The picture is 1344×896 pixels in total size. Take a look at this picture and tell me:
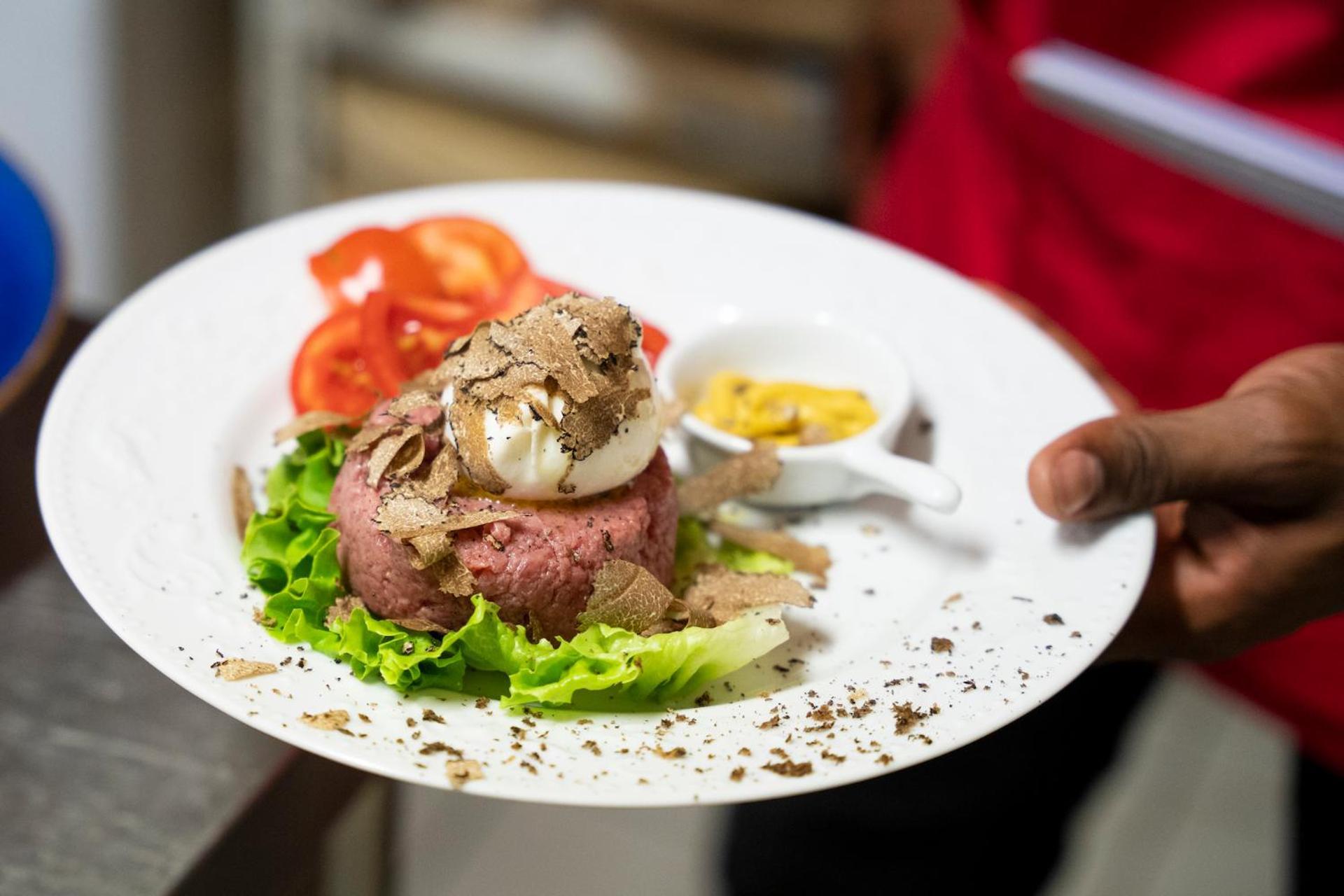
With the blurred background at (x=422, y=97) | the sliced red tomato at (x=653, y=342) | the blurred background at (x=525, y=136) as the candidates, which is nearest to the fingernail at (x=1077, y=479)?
the sliced red tomato at (x=653, y=342)

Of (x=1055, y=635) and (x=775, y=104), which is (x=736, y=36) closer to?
(x=775, y=104)

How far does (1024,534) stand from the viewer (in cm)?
201

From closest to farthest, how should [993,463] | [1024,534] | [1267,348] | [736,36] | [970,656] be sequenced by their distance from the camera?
[970,656], [1024,534], [993,463], [1267,348], [736,36]

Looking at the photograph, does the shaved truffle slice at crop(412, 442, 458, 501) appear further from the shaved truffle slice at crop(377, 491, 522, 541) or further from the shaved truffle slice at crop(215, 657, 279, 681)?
the shaved truffle slice at crop(215, 657, 279, 681)

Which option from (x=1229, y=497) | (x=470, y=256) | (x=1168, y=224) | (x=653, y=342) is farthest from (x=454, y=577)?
(x=1168, y=224)

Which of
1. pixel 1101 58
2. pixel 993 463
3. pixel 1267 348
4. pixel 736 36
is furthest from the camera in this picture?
pixel 736 36

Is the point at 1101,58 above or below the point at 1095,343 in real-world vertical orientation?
above

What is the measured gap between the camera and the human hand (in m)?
1.87

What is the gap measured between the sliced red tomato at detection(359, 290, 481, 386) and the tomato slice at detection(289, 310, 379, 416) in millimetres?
29

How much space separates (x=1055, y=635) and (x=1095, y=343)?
4.14 feet

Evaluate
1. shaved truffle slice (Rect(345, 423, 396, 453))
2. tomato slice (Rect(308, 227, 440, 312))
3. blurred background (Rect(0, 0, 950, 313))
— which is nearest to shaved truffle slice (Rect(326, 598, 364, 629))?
shaved truffle slice (Rect(345, 423, 396, 453))

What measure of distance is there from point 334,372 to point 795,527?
87cm

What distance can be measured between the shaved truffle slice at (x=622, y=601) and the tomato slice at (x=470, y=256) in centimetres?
82

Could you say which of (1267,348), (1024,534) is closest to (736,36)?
(1267,348)
